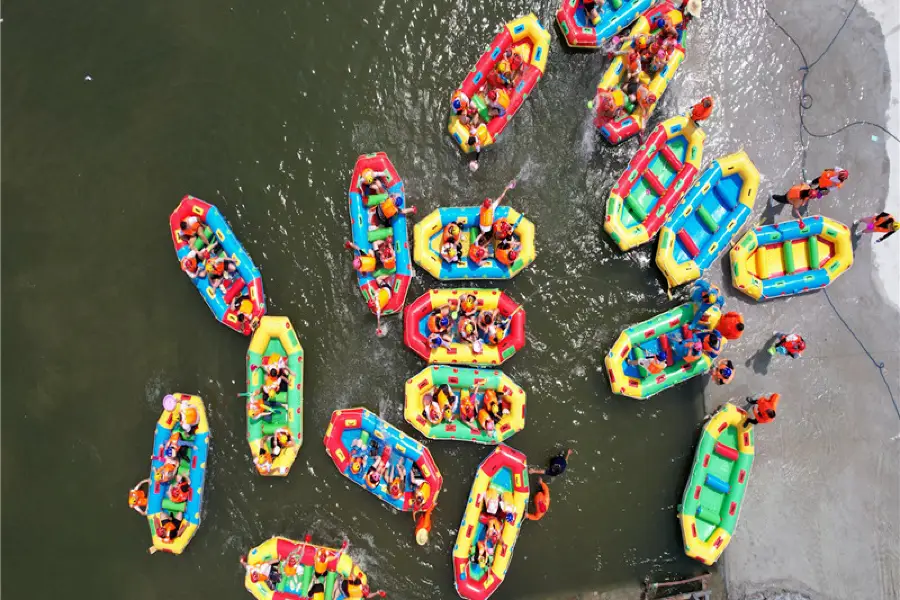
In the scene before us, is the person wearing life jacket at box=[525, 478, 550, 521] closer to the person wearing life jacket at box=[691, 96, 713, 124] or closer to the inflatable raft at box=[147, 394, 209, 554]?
the inflatable raft at box=[147, 394, 209, 554]

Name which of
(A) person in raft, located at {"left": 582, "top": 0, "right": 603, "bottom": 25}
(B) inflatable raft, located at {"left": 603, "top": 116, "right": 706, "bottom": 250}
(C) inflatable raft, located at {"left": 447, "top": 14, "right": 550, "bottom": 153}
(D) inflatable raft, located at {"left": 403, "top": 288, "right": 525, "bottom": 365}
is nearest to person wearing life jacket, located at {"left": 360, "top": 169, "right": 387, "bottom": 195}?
(C) inflatable raft, located at {"left": 447, "top": 14, "right": 550, "bottom": 153}

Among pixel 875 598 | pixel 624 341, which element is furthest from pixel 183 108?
pixel 875 598

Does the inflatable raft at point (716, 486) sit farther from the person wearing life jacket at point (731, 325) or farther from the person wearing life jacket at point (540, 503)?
the person wearing life jacket at point (540, 503)

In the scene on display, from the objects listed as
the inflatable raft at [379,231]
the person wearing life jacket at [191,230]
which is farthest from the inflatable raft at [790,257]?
the person wearing life jacket at [191,230]

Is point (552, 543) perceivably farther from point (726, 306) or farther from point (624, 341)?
point (726, 306)

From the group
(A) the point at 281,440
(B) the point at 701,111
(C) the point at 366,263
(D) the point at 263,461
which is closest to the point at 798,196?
(B) the point at 701,111
